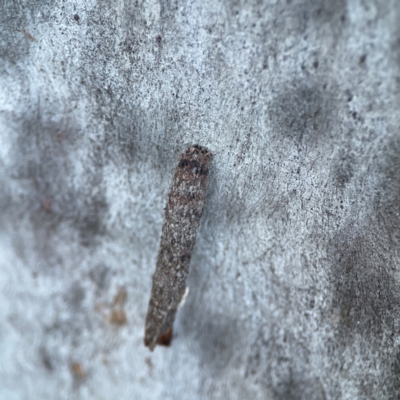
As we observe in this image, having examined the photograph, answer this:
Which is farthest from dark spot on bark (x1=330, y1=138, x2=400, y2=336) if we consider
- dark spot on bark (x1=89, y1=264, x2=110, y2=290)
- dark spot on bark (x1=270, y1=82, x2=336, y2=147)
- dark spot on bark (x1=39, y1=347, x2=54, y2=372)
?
dark spot on bark (x1=39, y1=347, x2=54, y2=372)

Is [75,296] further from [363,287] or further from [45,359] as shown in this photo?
[363,287]

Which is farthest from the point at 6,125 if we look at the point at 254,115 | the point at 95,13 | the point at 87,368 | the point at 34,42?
the point at 87,368

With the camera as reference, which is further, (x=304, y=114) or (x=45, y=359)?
(x=45, y=359)

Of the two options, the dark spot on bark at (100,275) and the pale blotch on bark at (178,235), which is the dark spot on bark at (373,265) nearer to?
the pale blotch on bark at (178,235)

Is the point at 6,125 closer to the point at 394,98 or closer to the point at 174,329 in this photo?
the point at 174,329

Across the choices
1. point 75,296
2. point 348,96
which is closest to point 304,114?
point 348,96
